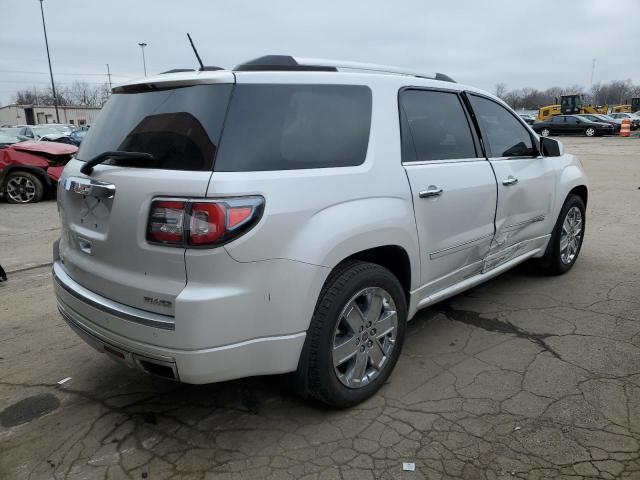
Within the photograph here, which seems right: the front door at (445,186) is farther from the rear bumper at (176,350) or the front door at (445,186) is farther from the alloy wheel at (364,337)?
the rear bumper at (176,350)

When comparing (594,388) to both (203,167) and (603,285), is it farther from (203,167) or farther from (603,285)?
(203,167)

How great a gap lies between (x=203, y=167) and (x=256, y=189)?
0.25 metres

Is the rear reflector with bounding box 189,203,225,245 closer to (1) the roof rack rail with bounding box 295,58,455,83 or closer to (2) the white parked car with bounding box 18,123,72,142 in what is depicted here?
(1) the roof rack rail with bounding box 295,58,455,83

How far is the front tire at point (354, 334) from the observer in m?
2.55

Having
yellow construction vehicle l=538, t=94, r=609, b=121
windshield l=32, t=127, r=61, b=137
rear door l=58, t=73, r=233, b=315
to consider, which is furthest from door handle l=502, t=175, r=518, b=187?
yellow construction vehicle l=538, t=94, r=609, b=121

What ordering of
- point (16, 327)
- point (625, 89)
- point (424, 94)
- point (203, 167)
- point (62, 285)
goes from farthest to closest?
point (625, 89) < point (16, 327) < point (424, 94) < point (62, 285) < point (203, 167)

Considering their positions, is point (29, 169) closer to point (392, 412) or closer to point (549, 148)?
point (549, 148)

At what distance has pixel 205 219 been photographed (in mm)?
2184

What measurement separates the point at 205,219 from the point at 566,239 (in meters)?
4.04

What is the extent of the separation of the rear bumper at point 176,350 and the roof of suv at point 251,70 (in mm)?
1105

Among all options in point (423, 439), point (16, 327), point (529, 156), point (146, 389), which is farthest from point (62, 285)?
point (529, 156)

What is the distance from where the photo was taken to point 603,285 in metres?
4.71

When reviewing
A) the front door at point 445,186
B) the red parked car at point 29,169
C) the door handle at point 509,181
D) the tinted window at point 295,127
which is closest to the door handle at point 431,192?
the front door at point 445,186

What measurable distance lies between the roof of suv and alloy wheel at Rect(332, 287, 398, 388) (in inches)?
48.5
